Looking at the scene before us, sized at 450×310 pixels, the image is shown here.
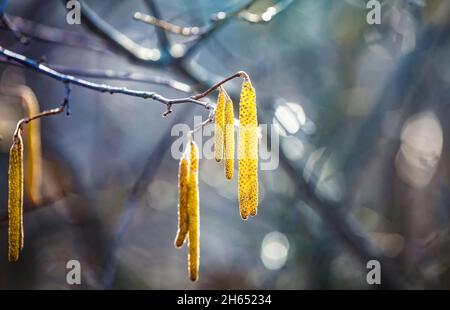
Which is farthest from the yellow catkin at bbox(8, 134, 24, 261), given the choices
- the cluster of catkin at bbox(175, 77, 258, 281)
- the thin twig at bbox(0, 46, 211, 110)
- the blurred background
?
the blurred background

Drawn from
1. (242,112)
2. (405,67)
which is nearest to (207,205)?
(405,67)

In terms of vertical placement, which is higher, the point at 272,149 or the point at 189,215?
the point at 272,149

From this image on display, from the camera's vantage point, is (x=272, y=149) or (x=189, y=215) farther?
(x=272, y=149)

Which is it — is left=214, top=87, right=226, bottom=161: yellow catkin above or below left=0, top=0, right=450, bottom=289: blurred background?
below

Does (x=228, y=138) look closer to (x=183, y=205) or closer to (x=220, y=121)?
(x=220, y=121)

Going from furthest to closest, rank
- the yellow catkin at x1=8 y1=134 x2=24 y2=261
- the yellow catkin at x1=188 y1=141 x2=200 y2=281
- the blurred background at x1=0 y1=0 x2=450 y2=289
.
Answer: the blurred background at x1=0 y1=0 x2=450 y2=289 < the yellow catkin at x1=8 y1=134 x2=24 y2=261 < the yellow catkin at x1=188 y1=141 x2=200 y2=281

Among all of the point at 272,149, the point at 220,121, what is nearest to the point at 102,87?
the point at 220,121

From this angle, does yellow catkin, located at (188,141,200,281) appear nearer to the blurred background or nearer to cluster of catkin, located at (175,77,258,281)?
cluster of catkin, located at (175,77,258,281)
